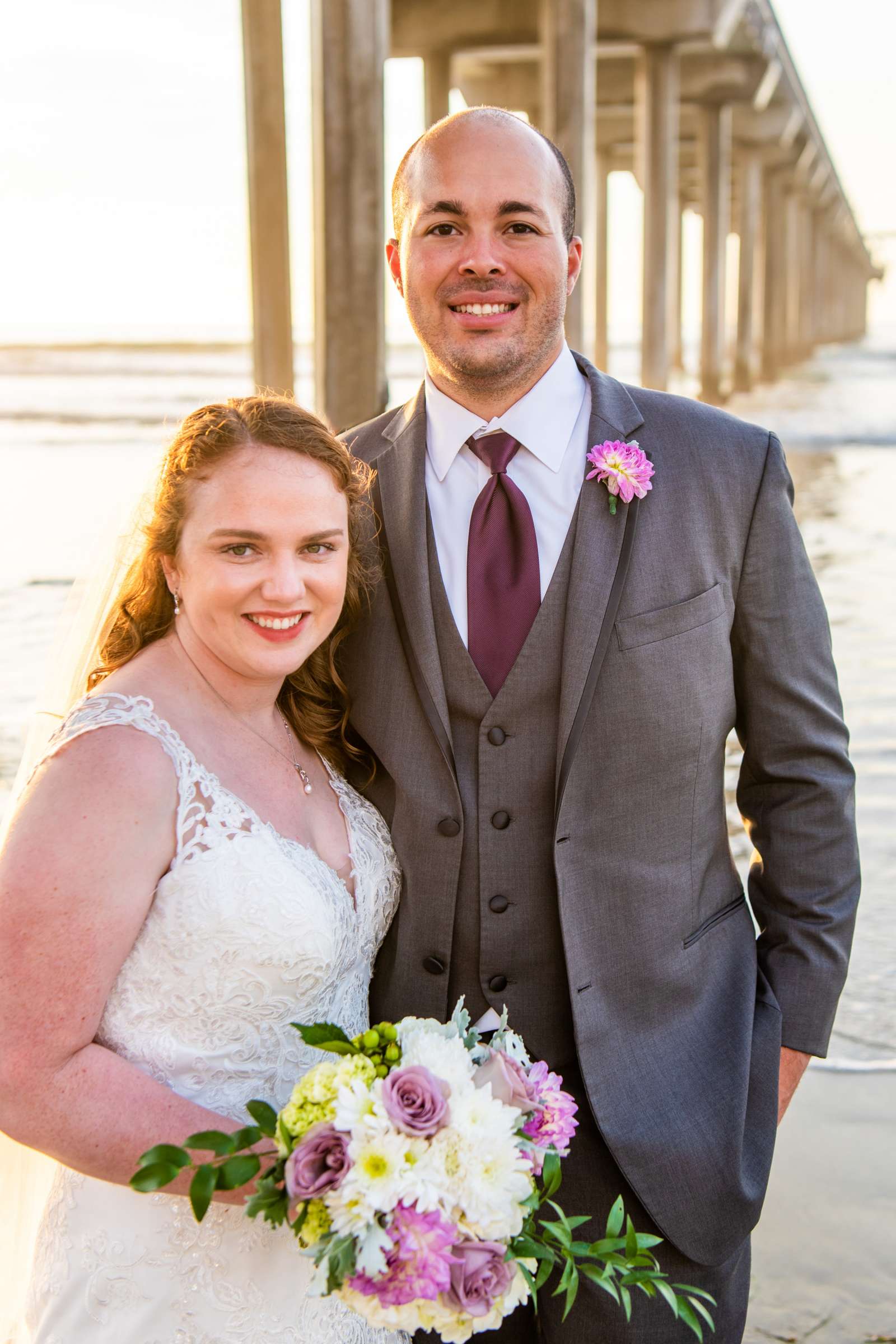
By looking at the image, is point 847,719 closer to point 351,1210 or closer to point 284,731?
point 284,731

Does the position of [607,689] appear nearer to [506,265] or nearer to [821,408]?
[506,265]

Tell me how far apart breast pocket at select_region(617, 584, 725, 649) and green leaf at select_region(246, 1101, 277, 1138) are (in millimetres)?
1057

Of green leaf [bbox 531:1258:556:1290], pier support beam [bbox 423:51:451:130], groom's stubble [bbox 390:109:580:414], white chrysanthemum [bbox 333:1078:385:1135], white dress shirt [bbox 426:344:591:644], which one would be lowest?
green leaf [bbox 531:1258:556:1290]

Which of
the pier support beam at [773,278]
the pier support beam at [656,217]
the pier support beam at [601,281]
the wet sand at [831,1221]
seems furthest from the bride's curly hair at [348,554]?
the pier support beam at [773,278]

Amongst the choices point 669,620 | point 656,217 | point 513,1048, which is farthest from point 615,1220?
point 656,217

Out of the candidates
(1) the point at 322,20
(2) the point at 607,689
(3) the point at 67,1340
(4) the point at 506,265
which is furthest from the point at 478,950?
(1) the point at 322,20

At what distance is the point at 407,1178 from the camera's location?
1.68 meters

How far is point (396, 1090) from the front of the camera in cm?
178

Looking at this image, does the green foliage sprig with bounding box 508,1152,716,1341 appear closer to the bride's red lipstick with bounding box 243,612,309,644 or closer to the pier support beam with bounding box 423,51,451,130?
the bride's red lipstick with bounding box 243,612,309,644

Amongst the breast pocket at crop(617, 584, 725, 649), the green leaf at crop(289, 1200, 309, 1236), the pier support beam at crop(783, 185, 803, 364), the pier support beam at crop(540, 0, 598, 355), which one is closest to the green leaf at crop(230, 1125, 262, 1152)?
the green leaf at crop(289, 1200, 309, 1236)

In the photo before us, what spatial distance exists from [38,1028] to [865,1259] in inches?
94.5

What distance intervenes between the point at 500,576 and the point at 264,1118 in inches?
43.8

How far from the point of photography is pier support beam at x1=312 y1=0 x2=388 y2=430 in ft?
21.0

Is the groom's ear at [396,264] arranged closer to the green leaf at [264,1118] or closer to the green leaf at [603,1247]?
the green leaf at [264,1118]
